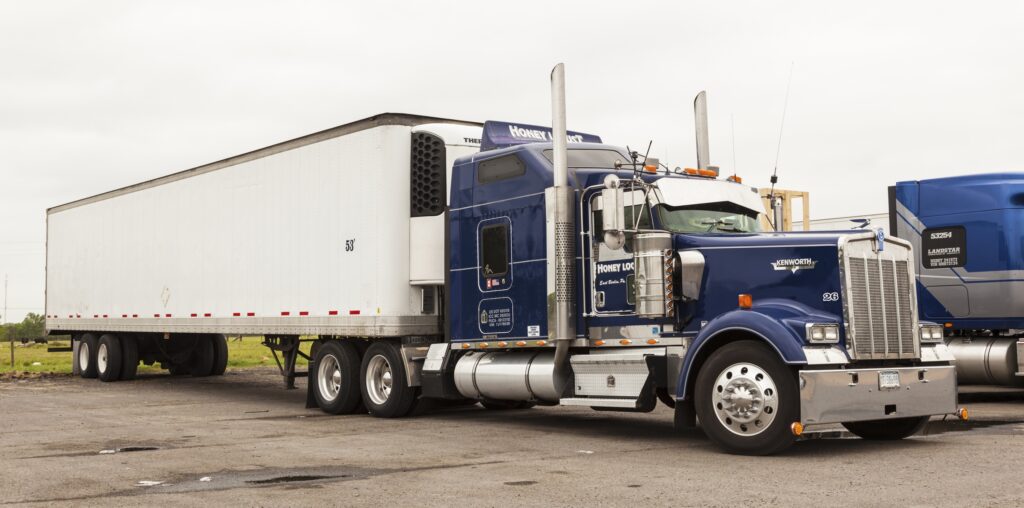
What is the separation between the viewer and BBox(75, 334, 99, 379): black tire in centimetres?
2478

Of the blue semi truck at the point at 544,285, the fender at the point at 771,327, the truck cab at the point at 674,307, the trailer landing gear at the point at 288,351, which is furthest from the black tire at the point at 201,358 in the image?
the fender at the point at 771,327

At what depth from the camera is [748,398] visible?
33.4ft

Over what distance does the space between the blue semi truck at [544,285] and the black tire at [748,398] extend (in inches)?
0.8

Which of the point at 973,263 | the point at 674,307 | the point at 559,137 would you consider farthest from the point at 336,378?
the point at 973,263

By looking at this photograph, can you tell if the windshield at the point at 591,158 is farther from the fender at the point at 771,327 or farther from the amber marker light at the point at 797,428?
the amber marker light at the point at 797,428

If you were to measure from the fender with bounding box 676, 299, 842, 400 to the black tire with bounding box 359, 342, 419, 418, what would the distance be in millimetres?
4988

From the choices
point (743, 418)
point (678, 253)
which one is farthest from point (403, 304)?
point (743, 418)

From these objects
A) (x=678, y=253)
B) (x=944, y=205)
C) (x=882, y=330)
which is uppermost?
(x=944, y=205)

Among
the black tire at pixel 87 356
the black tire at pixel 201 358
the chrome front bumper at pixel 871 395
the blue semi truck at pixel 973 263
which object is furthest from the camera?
the black tire at pixel 201 358

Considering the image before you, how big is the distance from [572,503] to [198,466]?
3891 millimetres

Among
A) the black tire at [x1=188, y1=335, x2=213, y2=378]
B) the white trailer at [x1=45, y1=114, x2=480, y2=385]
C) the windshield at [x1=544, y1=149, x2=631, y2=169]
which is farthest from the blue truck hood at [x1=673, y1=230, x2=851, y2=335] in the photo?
the black tire at [x1=188, y1=335, x2=213, y2=378]

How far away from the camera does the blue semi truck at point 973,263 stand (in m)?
16.0

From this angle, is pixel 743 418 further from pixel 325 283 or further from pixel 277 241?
pixel 277 241

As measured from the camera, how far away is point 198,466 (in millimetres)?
9930
